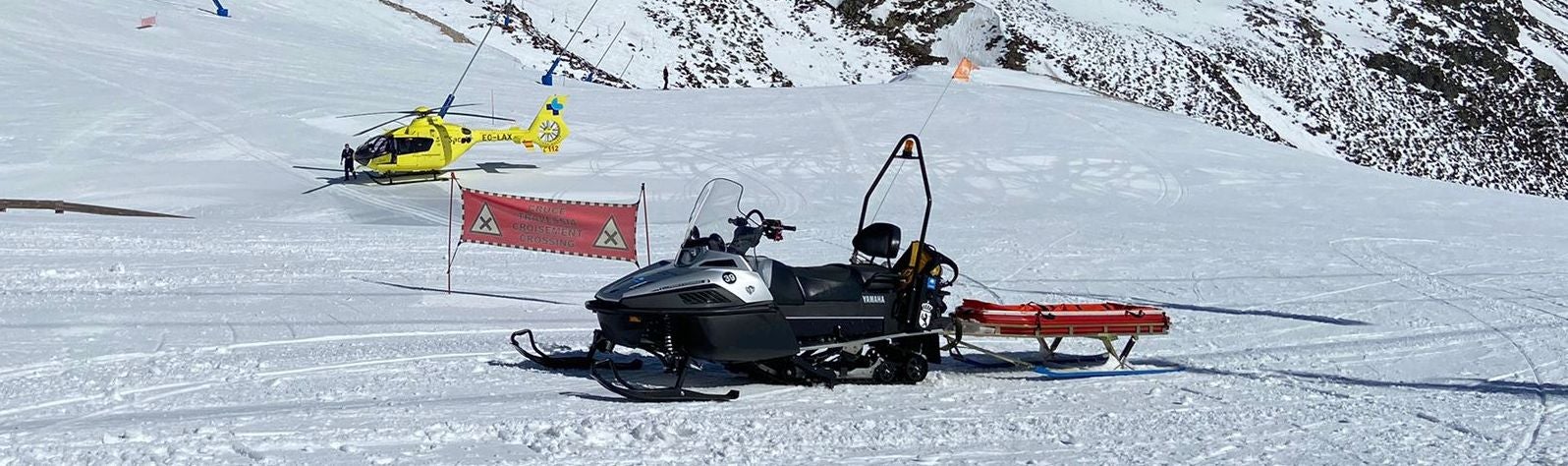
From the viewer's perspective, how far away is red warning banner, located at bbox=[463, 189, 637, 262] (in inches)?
473

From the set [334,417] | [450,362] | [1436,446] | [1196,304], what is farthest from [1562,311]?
[334,417]

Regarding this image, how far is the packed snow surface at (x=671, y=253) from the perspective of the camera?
7.15 meters

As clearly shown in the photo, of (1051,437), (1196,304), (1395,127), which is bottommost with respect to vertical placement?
(1395,127)

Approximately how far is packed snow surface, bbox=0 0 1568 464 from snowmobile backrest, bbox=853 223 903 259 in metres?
0.90

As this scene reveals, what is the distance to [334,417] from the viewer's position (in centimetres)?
706

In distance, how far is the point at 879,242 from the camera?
8.72 metres

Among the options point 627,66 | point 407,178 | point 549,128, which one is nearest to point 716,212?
point 407,178

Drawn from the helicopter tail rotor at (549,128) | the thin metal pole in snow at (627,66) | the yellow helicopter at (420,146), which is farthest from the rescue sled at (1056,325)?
the thin metal pole in snow at (627,66)

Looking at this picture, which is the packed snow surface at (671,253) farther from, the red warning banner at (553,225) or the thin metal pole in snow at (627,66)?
the thin metal pole in snow at (627,66)

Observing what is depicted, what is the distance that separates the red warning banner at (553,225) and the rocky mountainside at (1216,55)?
31449 mm

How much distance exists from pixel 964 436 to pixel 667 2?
153 feet

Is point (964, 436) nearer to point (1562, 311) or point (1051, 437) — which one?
point (1051, 437)

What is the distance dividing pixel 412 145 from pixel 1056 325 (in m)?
16.8

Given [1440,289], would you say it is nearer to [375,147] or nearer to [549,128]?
[549,128]
